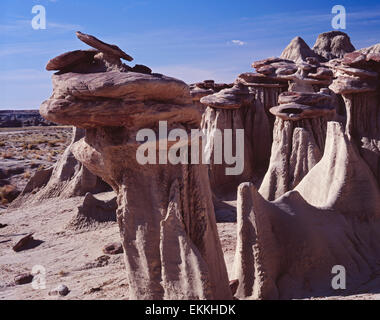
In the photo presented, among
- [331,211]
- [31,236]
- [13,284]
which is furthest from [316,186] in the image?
[31,236]

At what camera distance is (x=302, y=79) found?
11.3m

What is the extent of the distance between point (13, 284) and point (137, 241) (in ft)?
12.7

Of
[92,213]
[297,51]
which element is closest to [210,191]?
[92,213]

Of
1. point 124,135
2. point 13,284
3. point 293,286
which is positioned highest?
point 124,135

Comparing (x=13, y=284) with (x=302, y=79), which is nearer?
(x=13, y=284)

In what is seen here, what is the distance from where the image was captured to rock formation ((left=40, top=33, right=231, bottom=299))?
342 centimetres

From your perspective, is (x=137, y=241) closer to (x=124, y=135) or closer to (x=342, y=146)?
(x=124, y=135)

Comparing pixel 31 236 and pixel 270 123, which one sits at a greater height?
pixel 270 123

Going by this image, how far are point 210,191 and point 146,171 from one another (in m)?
0.67

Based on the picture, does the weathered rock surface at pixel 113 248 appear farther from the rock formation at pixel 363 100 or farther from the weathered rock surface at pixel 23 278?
the rock formation at pixel 363 100

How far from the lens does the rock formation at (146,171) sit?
3424 mm

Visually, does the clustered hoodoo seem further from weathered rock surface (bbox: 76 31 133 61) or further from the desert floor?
the desert floor

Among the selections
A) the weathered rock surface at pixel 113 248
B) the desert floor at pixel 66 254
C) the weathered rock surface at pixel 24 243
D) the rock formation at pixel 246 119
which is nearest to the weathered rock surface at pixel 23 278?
the desert floor at pixel 66 254

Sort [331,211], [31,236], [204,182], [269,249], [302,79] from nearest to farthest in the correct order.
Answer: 1. [204,182]
2. [269,249]
3. [331,211]
4. [31,236]
5. [302,79]
